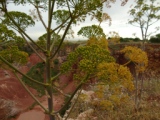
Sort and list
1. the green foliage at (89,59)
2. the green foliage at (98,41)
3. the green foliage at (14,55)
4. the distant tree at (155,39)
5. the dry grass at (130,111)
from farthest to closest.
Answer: the distant tree at (155,39), the dry grass at (130,111), the green foliage at (14,55), the green foliage at (98,41), the green foliage at (89,59)

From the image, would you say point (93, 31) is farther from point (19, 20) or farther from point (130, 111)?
point (130, 111)

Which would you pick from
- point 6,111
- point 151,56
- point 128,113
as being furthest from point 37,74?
point 128,113

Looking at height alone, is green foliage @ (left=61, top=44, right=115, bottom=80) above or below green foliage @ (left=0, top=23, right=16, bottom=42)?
below

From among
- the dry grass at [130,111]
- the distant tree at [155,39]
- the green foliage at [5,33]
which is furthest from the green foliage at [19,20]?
the distant tree at [155,39]

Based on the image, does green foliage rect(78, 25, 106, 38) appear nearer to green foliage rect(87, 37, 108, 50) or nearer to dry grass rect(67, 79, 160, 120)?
green foliage rect(87, 37, 108, 50)

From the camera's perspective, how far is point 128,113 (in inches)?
360

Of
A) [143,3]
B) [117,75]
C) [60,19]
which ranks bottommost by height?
[117,75]

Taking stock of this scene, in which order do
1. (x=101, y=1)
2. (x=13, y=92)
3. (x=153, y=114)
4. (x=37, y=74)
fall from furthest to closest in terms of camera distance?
(x=37, y=74) → (x=13, y=92) → (x=153, y=114) → (x=101, y=1)

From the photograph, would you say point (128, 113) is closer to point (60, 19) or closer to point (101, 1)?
point (60, 19)

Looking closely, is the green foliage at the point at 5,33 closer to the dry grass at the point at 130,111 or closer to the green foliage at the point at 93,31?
the green foliage at the point at 93,31

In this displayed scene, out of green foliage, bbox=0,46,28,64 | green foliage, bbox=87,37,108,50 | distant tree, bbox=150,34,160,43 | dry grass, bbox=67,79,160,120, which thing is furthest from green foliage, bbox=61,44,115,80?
distant tree, bbox=150,34,160,43

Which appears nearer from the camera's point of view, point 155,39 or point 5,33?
point 5,33

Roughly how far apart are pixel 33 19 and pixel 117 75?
5.70ft

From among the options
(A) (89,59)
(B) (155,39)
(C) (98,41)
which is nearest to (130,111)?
(C) (98,41)
